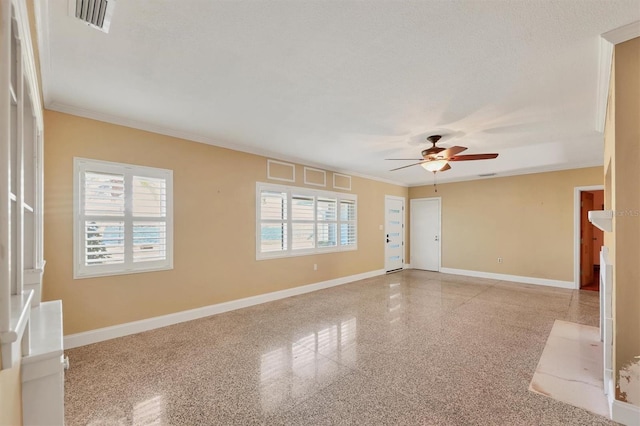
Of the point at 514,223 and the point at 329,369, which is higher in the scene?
the point at 514,223

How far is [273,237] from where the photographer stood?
4.99 m

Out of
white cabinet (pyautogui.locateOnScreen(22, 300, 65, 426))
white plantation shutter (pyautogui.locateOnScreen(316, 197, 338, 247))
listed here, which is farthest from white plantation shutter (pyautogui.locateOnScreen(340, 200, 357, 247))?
white cabinet (pyautogui.locateOnScreen(22, 300, 65, 426))

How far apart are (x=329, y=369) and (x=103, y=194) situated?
3.13 meters

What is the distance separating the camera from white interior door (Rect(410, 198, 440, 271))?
7845mm

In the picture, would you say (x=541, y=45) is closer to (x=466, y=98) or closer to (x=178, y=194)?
(x=466, y=98)

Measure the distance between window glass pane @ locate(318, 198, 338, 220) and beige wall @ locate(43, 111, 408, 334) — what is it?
2.43 feet

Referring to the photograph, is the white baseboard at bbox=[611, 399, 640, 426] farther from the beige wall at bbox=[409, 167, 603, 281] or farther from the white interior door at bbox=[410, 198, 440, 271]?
the white interior door at bbox=[410, 198, 440, 271]

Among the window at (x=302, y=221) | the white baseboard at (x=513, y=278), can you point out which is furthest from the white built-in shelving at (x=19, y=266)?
the white baseboard at (x=513, y=278)

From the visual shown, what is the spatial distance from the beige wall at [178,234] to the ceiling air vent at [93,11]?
1.86 meters

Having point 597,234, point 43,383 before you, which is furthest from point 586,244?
point 43,383

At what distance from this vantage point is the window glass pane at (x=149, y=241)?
3.49m

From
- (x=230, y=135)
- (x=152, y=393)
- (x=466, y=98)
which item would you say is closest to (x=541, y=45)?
(x=466, y=98)

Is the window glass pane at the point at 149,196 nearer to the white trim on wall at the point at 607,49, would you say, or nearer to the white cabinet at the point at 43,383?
the white cabinet at the point at 43,383

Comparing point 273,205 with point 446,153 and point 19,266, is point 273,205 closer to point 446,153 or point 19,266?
point 446,153
